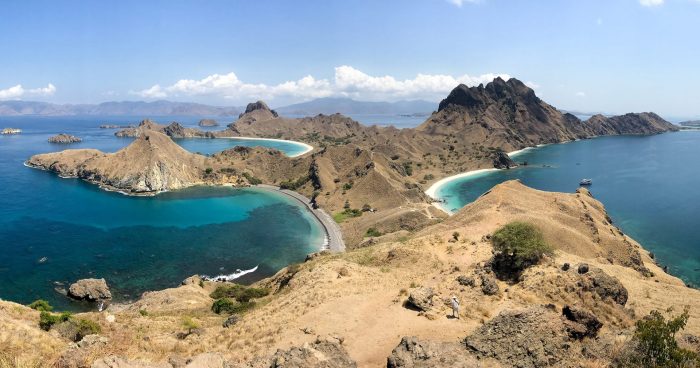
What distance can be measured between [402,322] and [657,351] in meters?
14.7

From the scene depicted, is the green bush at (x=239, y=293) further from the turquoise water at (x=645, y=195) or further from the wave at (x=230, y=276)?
the turquoise water at (x=645, y=195)

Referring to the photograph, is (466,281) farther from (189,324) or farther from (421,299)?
(189,324)

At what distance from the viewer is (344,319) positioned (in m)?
30.7

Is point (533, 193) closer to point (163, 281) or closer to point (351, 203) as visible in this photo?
point (351, 203)

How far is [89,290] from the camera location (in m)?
63.6

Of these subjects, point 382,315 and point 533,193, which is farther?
point 533,193

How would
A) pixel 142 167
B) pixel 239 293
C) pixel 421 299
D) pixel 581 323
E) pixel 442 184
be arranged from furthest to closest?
1. pixel 442 184
2. pixel 142 167
3. pixel 239 293
4. pixel 421 299
5. pixel 581 323

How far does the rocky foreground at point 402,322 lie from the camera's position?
72.3ft

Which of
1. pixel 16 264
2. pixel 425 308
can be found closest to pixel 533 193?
pixel 425 308

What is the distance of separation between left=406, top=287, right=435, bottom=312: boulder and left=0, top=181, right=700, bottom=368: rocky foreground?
103mm

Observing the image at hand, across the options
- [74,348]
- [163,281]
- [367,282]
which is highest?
[74,348]

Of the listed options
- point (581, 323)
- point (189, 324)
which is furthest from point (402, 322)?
point (189, 324)

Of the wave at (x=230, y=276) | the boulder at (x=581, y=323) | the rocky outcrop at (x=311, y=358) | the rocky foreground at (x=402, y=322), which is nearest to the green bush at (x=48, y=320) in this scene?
the rocky foreground at (x=402, y=322)

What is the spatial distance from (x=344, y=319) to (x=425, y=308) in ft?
20.1
